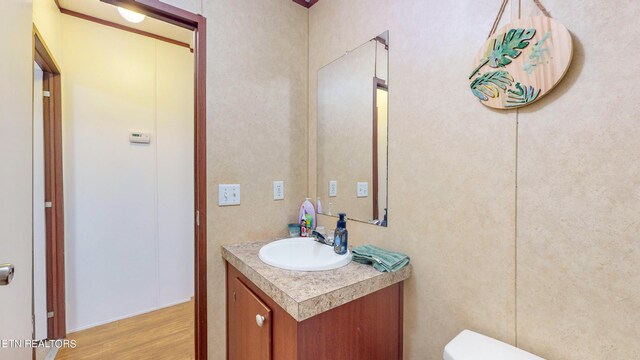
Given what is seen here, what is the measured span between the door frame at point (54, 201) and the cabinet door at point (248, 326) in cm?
148

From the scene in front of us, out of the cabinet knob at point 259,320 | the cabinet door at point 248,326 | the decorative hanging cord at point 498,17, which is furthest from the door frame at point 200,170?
the decorative hanging cord at point 498,17

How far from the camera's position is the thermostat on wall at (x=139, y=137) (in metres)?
2.25

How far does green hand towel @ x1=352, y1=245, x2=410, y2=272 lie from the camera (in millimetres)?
1057

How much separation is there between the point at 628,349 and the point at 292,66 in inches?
72.9

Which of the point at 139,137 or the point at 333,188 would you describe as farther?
the point at 139,137

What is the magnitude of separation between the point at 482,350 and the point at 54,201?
2652 mm

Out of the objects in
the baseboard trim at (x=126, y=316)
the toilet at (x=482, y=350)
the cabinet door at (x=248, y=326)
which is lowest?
the baseboard trim at (x=126, y=316)

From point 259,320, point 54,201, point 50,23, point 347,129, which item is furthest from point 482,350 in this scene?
point 50,23

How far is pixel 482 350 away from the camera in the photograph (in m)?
0.79

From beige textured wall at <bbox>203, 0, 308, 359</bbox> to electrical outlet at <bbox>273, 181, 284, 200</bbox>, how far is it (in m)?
0.03

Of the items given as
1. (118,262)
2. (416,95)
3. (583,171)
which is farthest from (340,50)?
(118,262)

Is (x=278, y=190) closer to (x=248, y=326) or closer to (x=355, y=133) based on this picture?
(x=355, y=133)

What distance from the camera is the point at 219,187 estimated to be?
1.44 meters

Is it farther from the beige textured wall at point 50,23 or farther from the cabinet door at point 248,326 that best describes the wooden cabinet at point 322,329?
the beige textured wall at point 50,23
